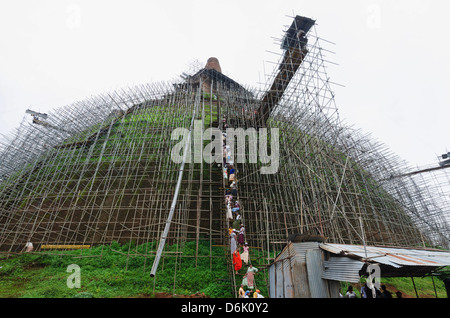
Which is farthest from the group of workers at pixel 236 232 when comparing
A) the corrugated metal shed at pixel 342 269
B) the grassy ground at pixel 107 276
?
the corrugated metal shed at pixel 342 269

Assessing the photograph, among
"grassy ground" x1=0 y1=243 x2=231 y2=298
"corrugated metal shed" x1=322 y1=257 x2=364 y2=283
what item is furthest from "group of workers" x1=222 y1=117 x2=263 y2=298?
"corrugated metal shed" x1=322 y1=257 x2=364 y2=283

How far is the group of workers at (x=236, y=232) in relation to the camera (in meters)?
7.05

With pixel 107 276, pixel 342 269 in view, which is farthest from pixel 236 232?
pixel 107 276

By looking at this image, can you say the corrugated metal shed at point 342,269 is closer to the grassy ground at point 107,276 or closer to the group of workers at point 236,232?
the group of workers at point 236,232

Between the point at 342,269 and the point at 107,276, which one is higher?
the point at 342,269

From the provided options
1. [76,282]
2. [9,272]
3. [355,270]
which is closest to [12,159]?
[9,272]

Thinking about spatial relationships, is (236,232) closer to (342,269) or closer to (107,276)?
(342,269)

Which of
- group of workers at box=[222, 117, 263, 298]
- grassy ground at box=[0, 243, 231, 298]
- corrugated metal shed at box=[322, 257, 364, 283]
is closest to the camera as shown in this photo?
corrugated metal shed at box=[322, 257, 364, 283]

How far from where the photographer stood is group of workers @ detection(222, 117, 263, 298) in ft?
23.1

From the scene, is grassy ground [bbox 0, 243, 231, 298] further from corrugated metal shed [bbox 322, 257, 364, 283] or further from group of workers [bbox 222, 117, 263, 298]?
corrugated metal shed [bbox 322, 257, 364, 283]

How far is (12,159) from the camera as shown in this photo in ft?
54.9

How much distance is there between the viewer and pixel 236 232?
8.59m
